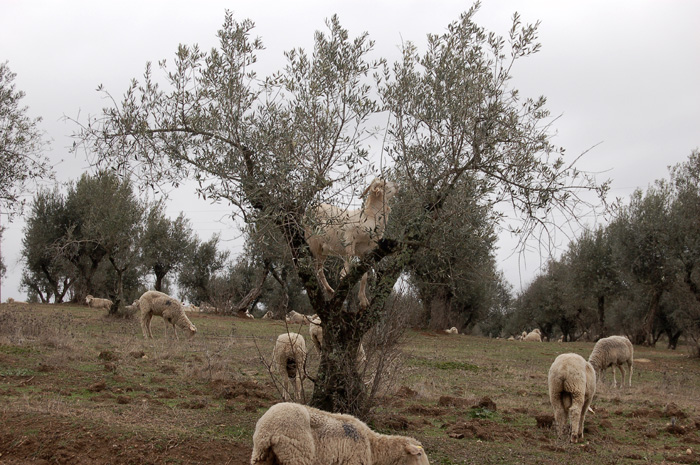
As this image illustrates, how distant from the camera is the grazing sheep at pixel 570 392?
33.4ft

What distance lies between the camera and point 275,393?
12.1 metres

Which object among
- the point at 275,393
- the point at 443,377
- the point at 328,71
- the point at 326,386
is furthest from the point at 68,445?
the point at 443,377

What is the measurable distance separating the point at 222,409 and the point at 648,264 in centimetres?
2715

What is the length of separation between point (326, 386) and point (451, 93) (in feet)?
16.4

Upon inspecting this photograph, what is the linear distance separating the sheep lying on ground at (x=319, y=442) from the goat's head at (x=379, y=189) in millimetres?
3270

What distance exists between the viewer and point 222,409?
34.1 feet

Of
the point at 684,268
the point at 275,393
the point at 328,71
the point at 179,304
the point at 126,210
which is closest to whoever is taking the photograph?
the point at 328,71

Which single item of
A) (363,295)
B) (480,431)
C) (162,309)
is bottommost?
(480,431)

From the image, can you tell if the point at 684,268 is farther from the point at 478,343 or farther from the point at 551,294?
the point at 551,294

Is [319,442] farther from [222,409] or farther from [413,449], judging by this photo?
[222,409]

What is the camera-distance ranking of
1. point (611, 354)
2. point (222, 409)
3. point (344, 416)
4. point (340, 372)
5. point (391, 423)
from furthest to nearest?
point (611, 354) < point (222, 409) < point (391, 423) < point (340, 372) < point (344, 416)

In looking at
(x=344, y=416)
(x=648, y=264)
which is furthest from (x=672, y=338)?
(x=344, y=416)

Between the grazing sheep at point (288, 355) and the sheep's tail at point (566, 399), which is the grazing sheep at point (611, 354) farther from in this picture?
the grazing sheep at point (288, 355)

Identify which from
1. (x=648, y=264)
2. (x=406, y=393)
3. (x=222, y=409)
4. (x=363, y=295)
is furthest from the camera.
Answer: (x=648, y=264)
